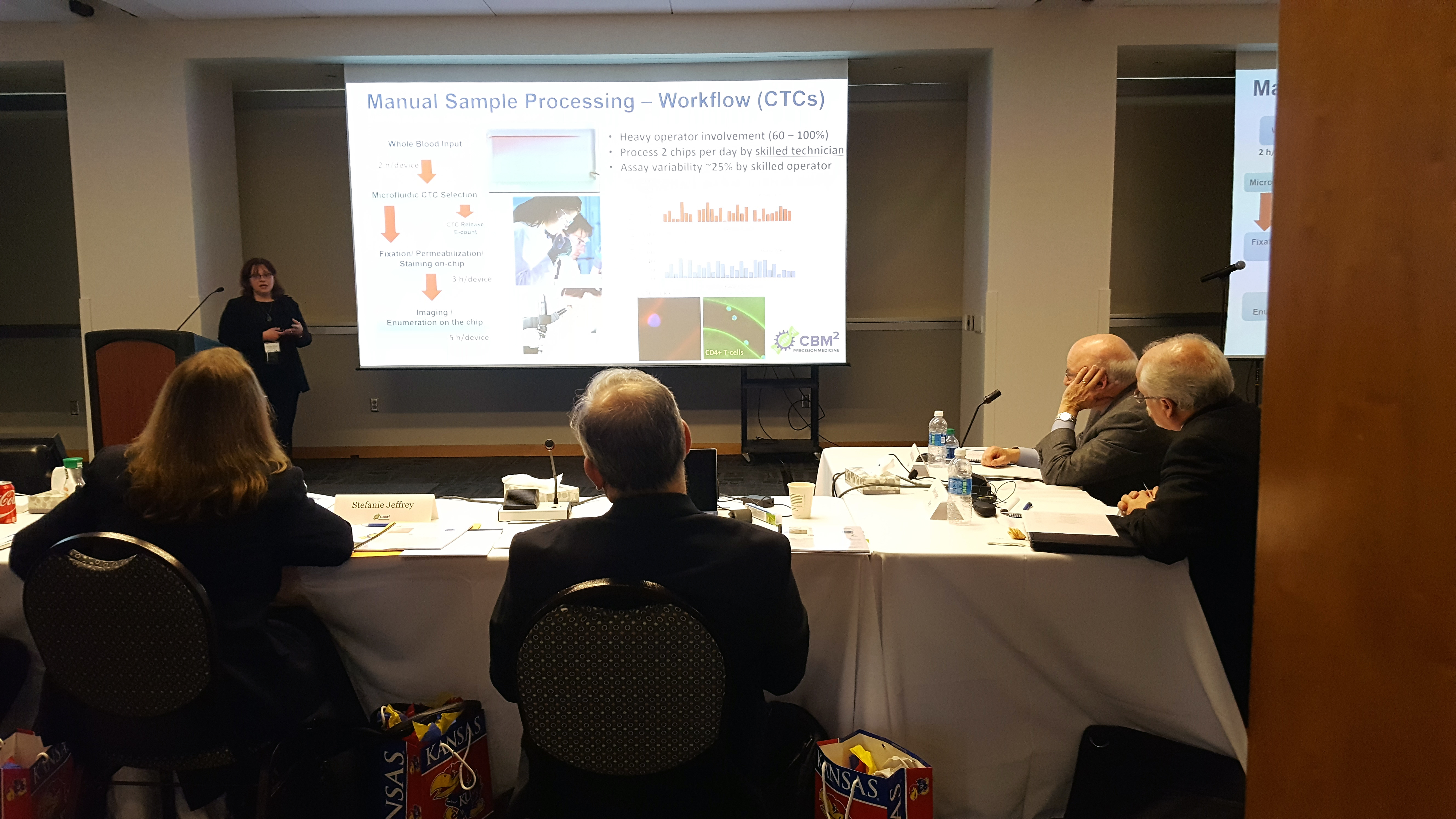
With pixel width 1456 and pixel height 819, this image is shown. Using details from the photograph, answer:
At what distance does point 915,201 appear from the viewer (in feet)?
20.7

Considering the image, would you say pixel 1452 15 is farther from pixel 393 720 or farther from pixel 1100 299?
pixel 1100 299

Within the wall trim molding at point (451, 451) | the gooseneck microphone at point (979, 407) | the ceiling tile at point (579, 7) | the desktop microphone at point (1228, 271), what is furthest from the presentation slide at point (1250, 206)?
the ceiling tile at point (579, 7)

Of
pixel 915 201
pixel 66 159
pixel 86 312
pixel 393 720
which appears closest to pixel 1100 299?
pixel 915 201

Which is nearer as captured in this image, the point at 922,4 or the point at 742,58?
the point at 922,4

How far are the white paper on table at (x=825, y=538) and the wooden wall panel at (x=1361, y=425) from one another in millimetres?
860

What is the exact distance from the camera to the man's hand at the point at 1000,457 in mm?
3078

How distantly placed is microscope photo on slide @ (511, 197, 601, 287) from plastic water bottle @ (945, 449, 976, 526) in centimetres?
→ 371

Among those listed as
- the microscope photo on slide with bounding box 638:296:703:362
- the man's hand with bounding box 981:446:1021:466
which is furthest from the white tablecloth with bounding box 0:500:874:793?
the microscope photo on slide with bounding box 638:296:703:362

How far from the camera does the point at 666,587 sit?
4.22 ft

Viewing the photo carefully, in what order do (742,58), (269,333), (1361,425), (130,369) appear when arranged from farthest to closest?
(742,58) → (269,333) → (130,369) → (1361,425)

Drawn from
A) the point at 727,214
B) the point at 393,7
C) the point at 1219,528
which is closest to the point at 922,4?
the point at 727,214

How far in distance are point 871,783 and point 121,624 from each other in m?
1.40

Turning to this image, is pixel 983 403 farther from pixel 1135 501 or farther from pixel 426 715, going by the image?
pixel 426 715

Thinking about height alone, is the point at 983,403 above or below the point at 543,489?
above
